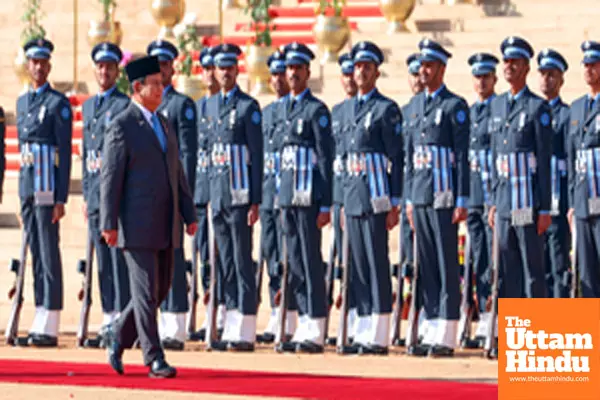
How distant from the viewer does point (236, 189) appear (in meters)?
Answer: 17.2

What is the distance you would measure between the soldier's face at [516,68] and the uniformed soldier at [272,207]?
96.5 inches

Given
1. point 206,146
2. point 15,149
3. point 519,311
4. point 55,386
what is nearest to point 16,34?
point 15,149

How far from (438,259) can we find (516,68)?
65.9 inches

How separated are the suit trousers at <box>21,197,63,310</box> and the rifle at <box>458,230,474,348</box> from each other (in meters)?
3.37

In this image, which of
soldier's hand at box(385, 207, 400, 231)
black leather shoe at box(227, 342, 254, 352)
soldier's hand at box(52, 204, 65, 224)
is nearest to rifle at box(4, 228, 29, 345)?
soldier's hand at box(52, 204, 65, 224)

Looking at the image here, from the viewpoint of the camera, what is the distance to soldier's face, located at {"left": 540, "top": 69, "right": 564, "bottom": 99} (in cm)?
1714

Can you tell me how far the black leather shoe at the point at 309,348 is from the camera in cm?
1705

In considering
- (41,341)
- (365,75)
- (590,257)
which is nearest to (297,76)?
(365,75)

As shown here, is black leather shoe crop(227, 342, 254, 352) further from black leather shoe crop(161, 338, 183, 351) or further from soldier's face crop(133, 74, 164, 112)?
soldier's face crop(133, 74, 164, 112)

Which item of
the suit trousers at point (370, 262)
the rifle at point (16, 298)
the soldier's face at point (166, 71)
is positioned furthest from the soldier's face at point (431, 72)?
the rifle at point (16, 298)

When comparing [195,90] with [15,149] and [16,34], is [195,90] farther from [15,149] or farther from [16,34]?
[16,34]

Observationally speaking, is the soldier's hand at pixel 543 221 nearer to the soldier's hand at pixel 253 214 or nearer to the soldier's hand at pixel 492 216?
the soldier's hand at pixel 492 216

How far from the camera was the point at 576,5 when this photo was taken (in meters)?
23.9

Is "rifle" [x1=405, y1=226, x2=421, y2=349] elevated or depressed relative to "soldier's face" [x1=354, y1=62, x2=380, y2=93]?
depressed
